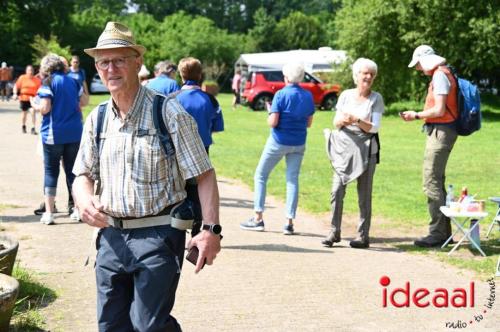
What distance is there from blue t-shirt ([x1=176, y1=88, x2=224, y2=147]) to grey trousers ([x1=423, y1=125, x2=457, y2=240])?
2359mm

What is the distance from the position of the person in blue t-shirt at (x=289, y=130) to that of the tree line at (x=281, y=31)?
63.9ft

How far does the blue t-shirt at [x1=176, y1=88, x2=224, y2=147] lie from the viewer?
319 inches

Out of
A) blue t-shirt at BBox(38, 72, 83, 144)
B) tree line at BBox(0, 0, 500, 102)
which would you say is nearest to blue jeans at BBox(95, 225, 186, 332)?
blue t-shirt at BBox(38, 72, 83, 144)

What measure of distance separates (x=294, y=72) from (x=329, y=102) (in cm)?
2753

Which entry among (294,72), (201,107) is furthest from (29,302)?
(294,72)

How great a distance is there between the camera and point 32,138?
67.3ft

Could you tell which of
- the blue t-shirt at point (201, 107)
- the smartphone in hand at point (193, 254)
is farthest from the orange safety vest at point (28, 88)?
the smartphone in hand at point (193, 254)

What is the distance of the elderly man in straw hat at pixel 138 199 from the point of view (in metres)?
3.73

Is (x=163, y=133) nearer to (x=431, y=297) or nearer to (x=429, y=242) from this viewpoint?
(x=431, y=297)

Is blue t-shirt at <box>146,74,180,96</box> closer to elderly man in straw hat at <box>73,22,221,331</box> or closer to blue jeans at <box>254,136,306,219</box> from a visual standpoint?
blue jeans at <box>254,136,306,219</box>

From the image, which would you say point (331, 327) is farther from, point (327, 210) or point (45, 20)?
point (45, 20)

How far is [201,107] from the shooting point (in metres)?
8.15

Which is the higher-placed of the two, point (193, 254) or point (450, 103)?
point (450, 103)

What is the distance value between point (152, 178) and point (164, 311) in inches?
25.7
